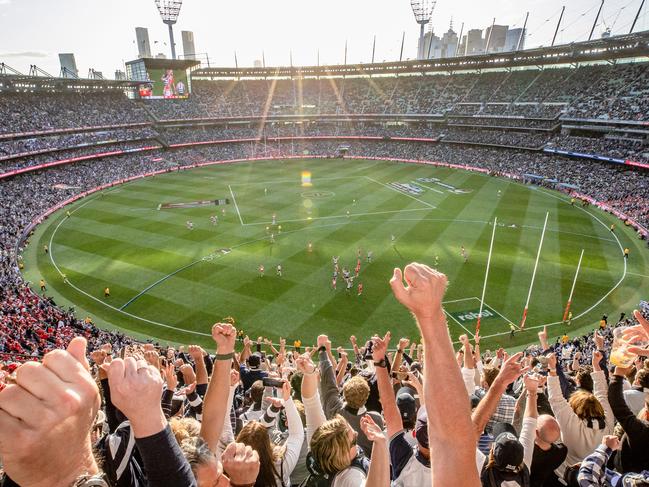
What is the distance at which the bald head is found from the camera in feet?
16.5

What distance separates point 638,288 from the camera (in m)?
29.8

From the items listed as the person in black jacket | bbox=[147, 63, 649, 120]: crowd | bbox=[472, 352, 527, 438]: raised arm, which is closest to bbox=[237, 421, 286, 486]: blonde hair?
bbox=[472, 352, 527, 438]: raised arm

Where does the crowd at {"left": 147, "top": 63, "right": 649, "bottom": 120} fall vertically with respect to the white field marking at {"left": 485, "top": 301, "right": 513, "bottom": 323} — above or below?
above

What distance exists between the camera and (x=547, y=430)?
5.02 meters

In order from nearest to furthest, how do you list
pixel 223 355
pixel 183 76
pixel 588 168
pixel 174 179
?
pixel 223 355, pixel 588 168, pixel 174 179, pixel 183 76

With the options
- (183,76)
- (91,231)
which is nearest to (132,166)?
(91,231)

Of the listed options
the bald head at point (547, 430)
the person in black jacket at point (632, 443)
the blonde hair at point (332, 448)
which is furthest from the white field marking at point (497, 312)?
the blonde hair at point (332, 448)

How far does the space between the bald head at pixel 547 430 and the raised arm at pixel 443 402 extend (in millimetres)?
3491

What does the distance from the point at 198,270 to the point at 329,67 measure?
85203 mm

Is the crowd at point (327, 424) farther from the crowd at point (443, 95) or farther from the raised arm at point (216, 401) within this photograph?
the crowd at point (443, 95)

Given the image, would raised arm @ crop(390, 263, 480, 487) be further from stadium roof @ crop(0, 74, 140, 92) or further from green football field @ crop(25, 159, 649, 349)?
stadium roof @ crop(0, 74, 140, 92)

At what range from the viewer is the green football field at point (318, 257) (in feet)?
88.9

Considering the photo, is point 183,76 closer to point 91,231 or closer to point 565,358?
point 91,231

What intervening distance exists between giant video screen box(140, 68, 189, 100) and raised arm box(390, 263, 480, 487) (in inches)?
4073
